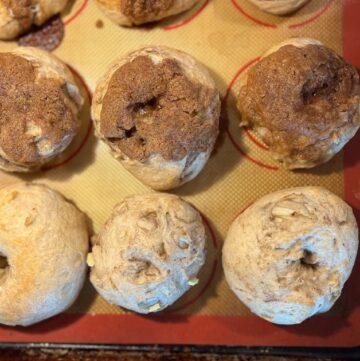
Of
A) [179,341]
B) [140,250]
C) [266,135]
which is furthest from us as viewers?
[179,341]

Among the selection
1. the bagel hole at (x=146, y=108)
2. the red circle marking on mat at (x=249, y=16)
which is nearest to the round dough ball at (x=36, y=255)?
the bagel hole at (x=146, y=108)

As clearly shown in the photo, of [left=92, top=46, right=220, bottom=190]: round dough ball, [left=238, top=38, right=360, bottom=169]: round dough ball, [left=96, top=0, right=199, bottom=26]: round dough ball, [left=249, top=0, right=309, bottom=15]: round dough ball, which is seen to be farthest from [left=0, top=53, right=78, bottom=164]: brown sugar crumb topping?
[left=249, top=0, right=309, bottom=15]: round dough ball

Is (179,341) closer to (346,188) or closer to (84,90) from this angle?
(346,188)

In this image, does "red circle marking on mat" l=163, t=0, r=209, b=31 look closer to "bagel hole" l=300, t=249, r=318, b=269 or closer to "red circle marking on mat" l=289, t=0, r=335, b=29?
"red circle marking on mat" l=289, t=0, r=335, b=29

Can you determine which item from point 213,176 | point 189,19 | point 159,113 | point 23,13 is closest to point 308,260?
point 213,176

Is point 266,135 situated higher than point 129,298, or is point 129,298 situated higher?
point 266,135

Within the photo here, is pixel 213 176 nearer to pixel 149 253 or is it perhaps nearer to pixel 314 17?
pixel 149 253

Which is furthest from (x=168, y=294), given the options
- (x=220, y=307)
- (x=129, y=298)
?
(x=220, y=307)
